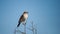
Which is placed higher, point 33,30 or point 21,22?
point 21,22

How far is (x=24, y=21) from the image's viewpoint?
2809mm

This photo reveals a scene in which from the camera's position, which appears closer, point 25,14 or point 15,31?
point 25,14

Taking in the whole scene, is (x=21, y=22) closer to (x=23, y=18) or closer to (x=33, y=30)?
(x=23, y=18)

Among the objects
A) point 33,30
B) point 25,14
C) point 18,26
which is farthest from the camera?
point 33,30

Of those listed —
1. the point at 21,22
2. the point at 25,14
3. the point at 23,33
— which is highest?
the point at 25,14

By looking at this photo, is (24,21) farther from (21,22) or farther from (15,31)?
(15,31)

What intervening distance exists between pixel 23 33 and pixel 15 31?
406 mm

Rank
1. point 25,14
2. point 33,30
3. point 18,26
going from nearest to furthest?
point 25,14, point 18,26, point 33,30

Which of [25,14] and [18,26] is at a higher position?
[25,14]

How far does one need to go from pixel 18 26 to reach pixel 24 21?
1.00 ft

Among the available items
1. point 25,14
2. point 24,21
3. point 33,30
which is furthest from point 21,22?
point 33,30

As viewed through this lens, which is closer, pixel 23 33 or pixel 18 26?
pixel 23 33

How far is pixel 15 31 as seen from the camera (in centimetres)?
307

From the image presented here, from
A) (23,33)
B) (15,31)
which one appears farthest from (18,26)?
(23,33)
